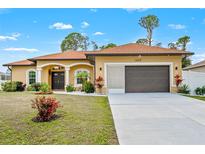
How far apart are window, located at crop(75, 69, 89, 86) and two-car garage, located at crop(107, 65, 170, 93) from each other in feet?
14.5

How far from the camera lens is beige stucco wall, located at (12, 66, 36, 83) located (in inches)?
907

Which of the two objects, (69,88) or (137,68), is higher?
(137,68)

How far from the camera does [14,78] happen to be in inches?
915

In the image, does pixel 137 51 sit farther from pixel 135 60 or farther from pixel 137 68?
pixel 137 68

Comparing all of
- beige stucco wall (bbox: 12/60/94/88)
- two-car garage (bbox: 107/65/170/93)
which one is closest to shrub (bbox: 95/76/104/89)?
two-car garage (bbox: 107/65/170/93)

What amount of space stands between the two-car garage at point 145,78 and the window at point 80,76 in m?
4.41

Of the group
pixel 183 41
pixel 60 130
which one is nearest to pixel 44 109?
pixel 60 130

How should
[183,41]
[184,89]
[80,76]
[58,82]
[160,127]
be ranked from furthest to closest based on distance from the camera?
1. [183,41]
2. [58,82]
3. [80,76]
4. [184,89]
5. [160,127]

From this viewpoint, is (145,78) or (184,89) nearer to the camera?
(184,89)

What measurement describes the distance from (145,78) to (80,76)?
6599 millimetres

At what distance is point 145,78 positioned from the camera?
671 inches

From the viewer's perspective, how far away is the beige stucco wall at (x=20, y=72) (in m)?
23.0

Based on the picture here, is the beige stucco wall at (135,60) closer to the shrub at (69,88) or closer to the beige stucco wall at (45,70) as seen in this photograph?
the shrub at (69,88)

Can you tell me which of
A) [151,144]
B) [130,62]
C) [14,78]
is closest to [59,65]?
[14,78]
